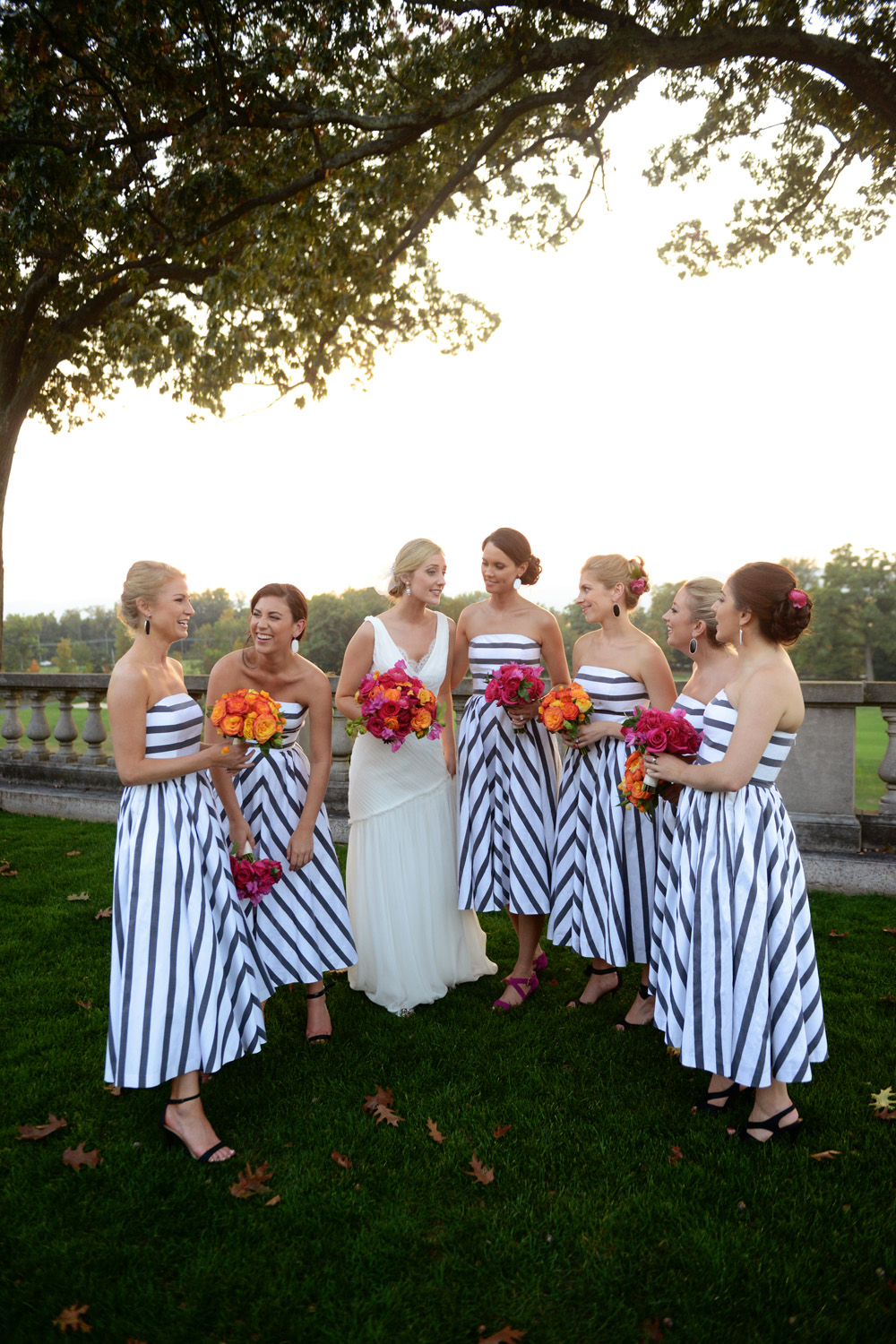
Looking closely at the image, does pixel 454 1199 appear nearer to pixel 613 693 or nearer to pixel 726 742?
pixel 726 742

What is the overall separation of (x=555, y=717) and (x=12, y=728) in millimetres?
9608

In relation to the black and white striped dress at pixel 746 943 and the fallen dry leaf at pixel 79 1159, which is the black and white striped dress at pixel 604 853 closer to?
the black and white striped dress at pixel 746 943

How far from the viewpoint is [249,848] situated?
14.2 ft

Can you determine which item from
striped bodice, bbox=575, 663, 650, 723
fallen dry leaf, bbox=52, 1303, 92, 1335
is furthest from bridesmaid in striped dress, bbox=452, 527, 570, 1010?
fallen dry leaf, bbox=52, 1303, 92, 1335

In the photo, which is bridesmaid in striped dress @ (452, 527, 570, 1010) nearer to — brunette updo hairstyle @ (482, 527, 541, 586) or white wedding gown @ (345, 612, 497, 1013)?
brunette updo hairstyle @ (482, 527, 541, 586)

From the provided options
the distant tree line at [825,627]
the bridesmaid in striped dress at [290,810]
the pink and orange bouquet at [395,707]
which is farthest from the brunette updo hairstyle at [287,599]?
the distant tree line at [825,627]

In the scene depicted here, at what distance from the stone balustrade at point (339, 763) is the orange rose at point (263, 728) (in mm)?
4612

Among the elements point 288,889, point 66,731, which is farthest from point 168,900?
point 66,731

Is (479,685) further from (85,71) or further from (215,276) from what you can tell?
(85,71)

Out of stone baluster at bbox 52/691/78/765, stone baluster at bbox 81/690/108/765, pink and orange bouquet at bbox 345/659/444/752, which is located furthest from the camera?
stone baluster at bbox 52/691/78/765

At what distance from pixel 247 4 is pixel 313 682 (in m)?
8.74

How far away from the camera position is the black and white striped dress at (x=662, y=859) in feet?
13.3

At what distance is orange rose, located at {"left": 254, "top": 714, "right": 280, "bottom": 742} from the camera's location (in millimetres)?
3834

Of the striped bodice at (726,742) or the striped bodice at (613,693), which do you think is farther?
the striped bodice at (613,693)
